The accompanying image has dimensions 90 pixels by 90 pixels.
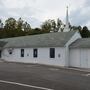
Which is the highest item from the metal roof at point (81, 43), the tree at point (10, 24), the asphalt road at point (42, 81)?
the tree at point (10, 24)

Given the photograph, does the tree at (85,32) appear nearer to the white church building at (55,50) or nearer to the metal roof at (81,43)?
the white church building at (55,50)

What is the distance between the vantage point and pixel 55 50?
32.5 m

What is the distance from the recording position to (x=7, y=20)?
7962 cm

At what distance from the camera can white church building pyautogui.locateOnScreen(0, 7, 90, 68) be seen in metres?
30.4

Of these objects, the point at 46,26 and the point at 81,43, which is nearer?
the point at 81,43

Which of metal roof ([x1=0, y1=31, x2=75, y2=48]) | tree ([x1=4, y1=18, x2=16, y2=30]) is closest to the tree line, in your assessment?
tree ([x1=4, y1=18, x2=16, y2=30])

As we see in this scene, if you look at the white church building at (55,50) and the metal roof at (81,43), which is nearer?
the metal roof at (81,43)

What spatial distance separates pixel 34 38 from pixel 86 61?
42.8 feet

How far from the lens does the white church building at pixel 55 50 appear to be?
30.4 meters

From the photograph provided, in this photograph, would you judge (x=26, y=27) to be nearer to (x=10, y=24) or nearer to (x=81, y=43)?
(x=10, y=24)

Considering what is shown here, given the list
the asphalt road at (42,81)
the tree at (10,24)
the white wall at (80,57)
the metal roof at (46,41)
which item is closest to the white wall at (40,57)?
the metal roof at (46,41)

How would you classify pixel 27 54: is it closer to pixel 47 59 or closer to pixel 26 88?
pixel 47 59

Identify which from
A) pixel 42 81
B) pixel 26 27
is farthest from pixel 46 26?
pixel 42 81

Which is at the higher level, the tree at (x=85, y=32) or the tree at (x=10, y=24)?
the tree at (x=10, y=24)
